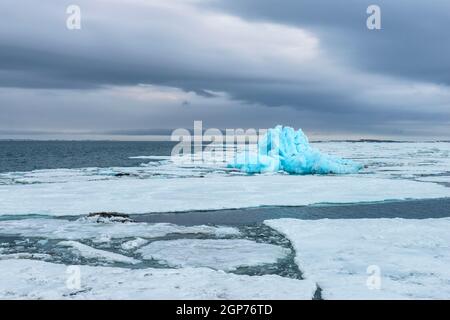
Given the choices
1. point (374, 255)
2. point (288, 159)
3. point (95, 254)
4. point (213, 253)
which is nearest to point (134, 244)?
point (95, 254)

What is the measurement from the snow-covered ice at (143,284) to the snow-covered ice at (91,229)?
10.0ft

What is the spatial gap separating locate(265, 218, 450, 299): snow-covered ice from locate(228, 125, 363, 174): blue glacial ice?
19.7 meters

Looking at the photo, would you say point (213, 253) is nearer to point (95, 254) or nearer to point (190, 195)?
point (95, 254)

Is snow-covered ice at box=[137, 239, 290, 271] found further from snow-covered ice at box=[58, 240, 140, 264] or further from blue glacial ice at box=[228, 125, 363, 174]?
blue glacial ice at box=[228, 125, 363, 174]

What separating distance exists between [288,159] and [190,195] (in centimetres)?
1638

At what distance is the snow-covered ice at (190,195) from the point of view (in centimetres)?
1638

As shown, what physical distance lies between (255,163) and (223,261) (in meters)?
25.7

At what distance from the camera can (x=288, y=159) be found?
3447 centimetres

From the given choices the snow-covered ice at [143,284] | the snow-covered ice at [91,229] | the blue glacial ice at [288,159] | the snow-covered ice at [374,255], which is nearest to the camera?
the snow-covered ice at [143,284]

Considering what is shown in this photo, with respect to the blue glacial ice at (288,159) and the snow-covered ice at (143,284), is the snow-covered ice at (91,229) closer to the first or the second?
the snow-covered ice at (143,284)

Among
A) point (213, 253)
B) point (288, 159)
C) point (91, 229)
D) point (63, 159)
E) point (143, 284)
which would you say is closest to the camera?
point (143, 284)

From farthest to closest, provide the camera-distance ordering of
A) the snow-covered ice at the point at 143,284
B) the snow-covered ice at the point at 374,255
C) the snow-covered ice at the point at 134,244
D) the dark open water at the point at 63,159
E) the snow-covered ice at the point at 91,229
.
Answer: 1. the dark open water at the point at 63,159
2. the snow-covered ice at the point at 91,229
3. the snow-covered ice at the point at 134,244
4. the snow-covered ice at the point at 374,255
5. the snow-covered ice at the point at 143,284

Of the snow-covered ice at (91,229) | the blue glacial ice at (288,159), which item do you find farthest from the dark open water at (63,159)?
the snow-covered ice at (91,229)
